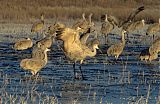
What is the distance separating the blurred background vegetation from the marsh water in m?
15.0

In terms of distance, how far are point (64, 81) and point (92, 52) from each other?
7.32ft

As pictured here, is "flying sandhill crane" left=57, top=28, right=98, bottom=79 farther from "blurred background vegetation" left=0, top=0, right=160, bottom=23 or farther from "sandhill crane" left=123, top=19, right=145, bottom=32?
"blurred background vegetation" left=0, top=0, right=160, bottom=23

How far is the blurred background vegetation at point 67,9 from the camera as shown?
35.7 m

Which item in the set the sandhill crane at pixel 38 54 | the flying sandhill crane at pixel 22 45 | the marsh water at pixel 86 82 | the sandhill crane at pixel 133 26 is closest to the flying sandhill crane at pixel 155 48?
the marsh water at pixel 86 82

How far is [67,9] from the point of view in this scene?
3838 centimetres

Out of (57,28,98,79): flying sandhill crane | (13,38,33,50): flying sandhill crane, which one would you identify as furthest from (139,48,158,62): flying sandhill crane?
(13,38,33,50): flying sandhill crane

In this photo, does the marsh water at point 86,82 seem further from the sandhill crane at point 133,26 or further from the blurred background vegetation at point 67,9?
the blurred background vegetation at point 67,9

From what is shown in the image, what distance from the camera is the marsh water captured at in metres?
12.8

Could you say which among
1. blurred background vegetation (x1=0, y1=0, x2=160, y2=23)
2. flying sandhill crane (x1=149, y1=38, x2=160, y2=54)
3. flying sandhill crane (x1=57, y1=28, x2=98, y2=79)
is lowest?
blurred background vegetation (x1=0, y1=0, x2=160, y2=23)

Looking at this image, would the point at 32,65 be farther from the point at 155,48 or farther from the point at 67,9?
the point at 67,9

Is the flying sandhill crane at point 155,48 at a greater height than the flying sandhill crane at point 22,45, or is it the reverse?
the flying sandhill crane at point 155,48

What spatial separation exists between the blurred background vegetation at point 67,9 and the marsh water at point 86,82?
1505 centimetres

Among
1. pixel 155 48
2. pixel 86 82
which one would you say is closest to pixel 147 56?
pixel 155 48

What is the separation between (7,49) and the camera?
71.8 ft
